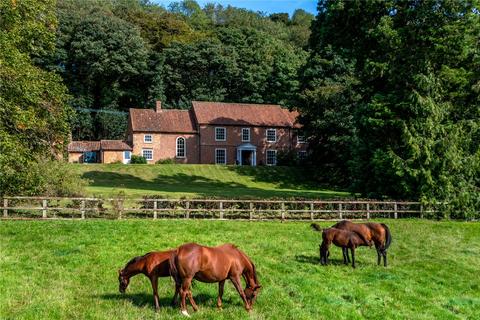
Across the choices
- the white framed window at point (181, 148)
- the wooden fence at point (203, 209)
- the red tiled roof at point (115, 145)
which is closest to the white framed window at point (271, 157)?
the white framed window at point (181, 148)

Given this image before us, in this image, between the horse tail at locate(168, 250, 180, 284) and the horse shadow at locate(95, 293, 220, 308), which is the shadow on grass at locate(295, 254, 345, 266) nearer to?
the horse shadow at locate(95, 293, 220, 308)

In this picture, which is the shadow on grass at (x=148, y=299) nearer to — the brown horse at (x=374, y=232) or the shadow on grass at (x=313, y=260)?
the shadow on grass at (x=313, y=260)

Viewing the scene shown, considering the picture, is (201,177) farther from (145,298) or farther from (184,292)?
(184,292)

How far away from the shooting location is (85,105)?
81.2m

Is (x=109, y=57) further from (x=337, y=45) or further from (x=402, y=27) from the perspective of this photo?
(x=402, y=27)

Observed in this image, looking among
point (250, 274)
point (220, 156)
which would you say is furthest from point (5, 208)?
point (220, 156)

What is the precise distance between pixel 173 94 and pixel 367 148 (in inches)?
2455

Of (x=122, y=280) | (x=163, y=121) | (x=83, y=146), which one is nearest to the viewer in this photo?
(x=122, y=280)

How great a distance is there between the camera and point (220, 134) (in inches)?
2643

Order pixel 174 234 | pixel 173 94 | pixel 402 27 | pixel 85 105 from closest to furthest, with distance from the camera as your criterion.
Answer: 1. pixel 174 234
2. pixel 402 27
3. pixel 85 105
4. pixel 173 94

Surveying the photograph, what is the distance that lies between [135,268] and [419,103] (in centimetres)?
2185

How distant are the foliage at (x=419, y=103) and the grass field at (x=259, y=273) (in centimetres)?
586

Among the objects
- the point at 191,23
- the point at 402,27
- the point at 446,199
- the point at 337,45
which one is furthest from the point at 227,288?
the point at 191,23

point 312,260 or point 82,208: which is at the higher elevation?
point 82,208
